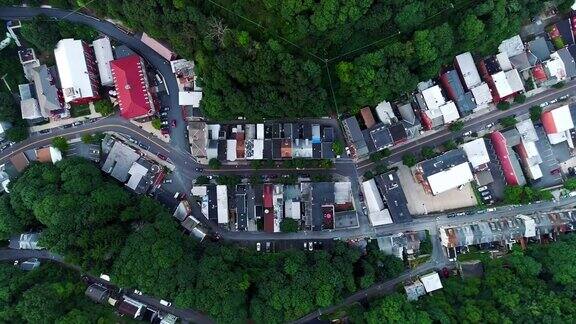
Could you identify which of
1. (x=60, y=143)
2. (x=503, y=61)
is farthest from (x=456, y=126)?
(x=60, y=143)

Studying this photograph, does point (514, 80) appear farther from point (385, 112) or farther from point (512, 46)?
point (385, 112)

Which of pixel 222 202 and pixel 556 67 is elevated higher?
pixel 556 67

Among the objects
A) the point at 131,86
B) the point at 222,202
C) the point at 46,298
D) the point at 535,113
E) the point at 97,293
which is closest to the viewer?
the point at 46,298

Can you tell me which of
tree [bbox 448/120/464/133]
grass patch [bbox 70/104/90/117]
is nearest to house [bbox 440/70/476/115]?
tree [bbox 448/120/464/133]

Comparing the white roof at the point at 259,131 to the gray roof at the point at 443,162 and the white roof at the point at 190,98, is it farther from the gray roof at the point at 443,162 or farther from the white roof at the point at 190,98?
the gray roof at the point at 443,162

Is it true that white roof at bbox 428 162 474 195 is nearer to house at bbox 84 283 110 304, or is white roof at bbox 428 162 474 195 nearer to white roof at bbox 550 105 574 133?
white roof at bbox 550 105 574 133

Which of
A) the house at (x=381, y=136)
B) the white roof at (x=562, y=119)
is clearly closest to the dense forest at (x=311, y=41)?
the house at (x=381, y=136)

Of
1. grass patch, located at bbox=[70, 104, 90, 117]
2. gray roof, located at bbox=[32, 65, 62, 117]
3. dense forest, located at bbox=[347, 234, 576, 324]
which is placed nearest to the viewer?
dense forest, located at bbox=[347, 234, 576, 324]
